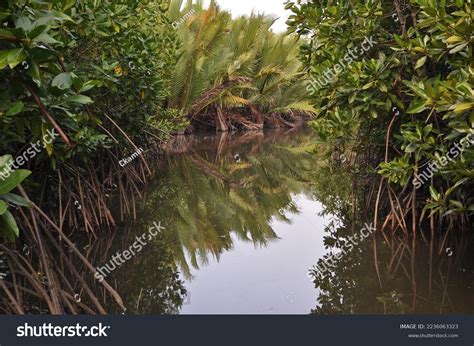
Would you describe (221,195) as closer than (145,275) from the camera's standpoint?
No

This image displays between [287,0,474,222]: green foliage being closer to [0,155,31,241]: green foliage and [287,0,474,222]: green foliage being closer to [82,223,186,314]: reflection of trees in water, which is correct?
[82,223,186,314]: reflection of trees in water

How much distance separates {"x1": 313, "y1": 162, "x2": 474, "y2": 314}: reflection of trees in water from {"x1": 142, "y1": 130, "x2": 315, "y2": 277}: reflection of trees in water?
1.26m

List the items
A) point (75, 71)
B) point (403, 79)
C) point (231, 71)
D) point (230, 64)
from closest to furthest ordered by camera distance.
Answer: point (403, 79) → point (75, 71) → point (231, 71) → point (230, 64)

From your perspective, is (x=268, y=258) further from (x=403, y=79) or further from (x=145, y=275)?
(x=403, y=79)

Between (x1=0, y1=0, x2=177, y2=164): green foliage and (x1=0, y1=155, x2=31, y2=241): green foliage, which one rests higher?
(x1=0, y1=0, x2=177, y2=164): green foliage

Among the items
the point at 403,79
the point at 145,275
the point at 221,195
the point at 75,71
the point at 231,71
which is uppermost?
the point at 231,71

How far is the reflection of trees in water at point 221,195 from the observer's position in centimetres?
630

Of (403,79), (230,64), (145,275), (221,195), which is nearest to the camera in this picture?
(145,275)

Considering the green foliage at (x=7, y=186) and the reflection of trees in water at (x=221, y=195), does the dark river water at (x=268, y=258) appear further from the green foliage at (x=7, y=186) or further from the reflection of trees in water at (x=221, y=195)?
the green foliage at (x=7, y=186)

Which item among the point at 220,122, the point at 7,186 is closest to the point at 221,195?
the point at 7,186

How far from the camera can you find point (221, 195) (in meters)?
8.98

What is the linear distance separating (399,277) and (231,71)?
1669 centimetres

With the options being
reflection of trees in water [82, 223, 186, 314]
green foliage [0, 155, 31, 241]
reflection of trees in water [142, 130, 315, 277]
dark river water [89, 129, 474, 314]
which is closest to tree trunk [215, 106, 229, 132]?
reflection of trees in water [142, 130, 315, 277]

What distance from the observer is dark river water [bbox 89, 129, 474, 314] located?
420 centimetres
